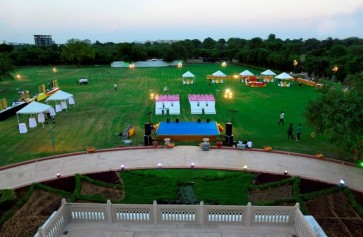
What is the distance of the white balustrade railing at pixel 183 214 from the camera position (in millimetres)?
9406

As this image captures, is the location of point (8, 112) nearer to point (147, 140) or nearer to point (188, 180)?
point (147, 140)

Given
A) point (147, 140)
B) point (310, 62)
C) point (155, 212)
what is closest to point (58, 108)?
point (147, 140)

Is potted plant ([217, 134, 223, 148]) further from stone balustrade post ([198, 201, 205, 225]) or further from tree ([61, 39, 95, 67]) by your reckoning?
tree ([61, 39, 95, 67])

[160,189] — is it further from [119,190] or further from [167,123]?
[167,123]

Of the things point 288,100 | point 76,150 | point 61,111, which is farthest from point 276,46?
point 76,150

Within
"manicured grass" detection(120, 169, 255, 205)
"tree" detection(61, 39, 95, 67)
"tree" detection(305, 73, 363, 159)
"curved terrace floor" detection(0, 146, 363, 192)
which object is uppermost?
"tree" detection(61, 39, 95, 67)

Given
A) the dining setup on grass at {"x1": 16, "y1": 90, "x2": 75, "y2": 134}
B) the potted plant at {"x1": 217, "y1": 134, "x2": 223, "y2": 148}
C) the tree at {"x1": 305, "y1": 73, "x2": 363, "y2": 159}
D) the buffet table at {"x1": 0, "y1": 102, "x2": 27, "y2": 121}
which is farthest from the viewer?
Result: the buffet table at {"x1": 0, "y1": 102, "x2": 27, "y2": 121}

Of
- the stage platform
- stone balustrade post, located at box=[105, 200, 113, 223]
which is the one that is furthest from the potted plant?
stone balustrade post, located at box=[105, 200, 113, 223]

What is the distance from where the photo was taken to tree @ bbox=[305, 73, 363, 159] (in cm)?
1360

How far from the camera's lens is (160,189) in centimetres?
1283

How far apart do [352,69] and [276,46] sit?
4830 cm

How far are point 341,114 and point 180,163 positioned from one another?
8.35m

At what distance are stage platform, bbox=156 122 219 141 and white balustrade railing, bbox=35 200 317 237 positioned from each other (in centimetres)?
976

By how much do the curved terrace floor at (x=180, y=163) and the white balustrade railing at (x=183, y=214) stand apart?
4.83 m
